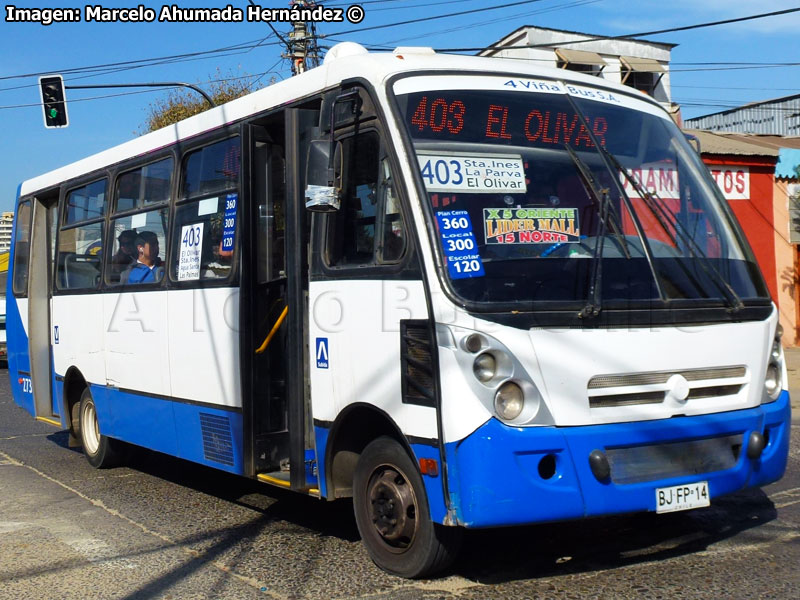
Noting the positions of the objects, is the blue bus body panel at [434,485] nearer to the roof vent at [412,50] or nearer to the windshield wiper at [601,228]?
the windshield wiper at [601,228]

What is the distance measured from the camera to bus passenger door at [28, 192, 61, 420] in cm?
1072

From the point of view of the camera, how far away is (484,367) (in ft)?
15.7

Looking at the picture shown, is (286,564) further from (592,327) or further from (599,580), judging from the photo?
(592,327)

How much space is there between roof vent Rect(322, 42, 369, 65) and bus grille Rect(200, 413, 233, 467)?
8.33ft

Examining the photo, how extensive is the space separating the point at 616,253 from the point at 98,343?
5451 millimetres

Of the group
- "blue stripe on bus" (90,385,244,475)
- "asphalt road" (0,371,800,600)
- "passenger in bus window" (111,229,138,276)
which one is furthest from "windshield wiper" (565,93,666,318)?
"passenger in bus window" (111,229,138,276)

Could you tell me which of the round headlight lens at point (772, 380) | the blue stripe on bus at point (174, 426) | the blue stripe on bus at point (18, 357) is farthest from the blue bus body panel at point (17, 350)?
the round headlight lens at point (772, 380)

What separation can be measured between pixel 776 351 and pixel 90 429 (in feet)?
21.5

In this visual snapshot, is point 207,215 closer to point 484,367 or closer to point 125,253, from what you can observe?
point 125,253

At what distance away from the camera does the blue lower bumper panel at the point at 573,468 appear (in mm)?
4703

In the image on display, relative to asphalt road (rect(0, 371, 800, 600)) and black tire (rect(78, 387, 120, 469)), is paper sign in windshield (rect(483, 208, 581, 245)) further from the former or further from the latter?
black tire (rect(78, 387, 120, 469))

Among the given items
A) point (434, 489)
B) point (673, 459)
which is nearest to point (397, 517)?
point (434, 489)

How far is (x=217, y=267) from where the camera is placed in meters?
7.09

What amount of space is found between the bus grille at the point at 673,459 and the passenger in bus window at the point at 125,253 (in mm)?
4944
